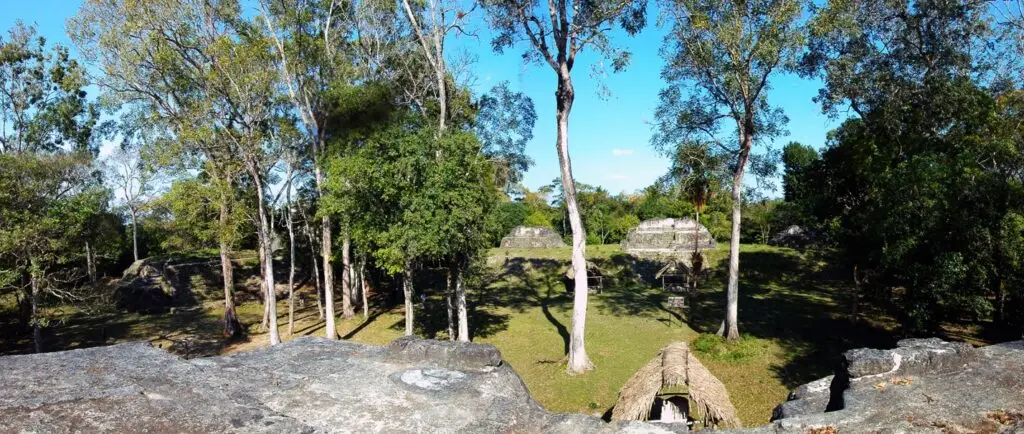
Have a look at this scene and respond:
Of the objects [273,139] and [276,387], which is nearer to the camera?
[276,387]

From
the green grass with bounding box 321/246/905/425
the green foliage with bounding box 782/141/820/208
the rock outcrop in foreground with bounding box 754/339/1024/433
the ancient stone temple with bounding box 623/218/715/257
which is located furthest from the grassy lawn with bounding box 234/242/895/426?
the green foliage with bounding box 782/141/820/208

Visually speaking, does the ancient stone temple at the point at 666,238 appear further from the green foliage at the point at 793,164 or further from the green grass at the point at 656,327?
the green foliage at the point at 793,164

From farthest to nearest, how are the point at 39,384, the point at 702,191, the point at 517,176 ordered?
the point at 517,176 < the point at 702,191 < the point at 39,384

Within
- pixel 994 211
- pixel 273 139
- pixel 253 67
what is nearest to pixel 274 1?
pixel 253 67

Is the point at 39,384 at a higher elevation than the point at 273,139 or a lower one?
lower

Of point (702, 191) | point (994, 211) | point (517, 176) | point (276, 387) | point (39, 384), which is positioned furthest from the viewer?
point (517, 176)

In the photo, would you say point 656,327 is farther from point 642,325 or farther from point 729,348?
point 729,348

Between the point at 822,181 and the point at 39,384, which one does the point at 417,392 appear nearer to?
the point at 39,384
